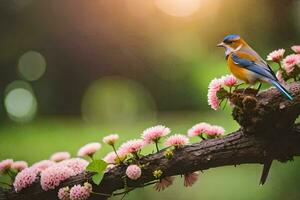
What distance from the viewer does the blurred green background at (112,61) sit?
289 cm

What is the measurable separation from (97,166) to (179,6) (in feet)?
7.98

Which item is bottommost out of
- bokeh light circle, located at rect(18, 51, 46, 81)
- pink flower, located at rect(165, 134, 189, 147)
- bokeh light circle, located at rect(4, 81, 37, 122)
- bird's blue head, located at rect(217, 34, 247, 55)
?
pink flower, located at rect(165, 134, 189, 147)

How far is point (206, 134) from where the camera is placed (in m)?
0.84

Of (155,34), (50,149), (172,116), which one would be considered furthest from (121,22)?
(50,149)

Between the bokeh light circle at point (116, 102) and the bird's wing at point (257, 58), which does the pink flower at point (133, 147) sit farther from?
the bokeh light circle at point (116, 102)

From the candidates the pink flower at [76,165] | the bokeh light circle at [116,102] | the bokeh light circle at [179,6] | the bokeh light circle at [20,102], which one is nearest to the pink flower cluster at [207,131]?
the pink flower at [76,165]

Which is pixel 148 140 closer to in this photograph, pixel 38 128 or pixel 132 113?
pixel 38 128

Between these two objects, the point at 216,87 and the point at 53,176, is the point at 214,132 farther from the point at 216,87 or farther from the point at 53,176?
the point at 53,176

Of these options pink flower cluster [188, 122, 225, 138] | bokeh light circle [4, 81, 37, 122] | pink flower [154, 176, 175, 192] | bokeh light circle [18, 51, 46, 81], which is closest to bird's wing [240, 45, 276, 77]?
pink flower cluster [188, 122, 225, 138]

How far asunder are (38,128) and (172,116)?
92cm

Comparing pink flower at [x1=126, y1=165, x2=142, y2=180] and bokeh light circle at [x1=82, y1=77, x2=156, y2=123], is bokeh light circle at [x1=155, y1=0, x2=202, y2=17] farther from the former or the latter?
pink flower at [x1=126, y1=165, x2=142, y2=180]

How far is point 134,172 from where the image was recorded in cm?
80

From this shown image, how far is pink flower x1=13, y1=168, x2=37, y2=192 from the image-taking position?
2.92 feet

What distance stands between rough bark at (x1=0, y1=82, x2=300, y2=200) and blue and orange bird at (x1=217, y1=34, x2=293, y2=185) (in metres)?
0.02
